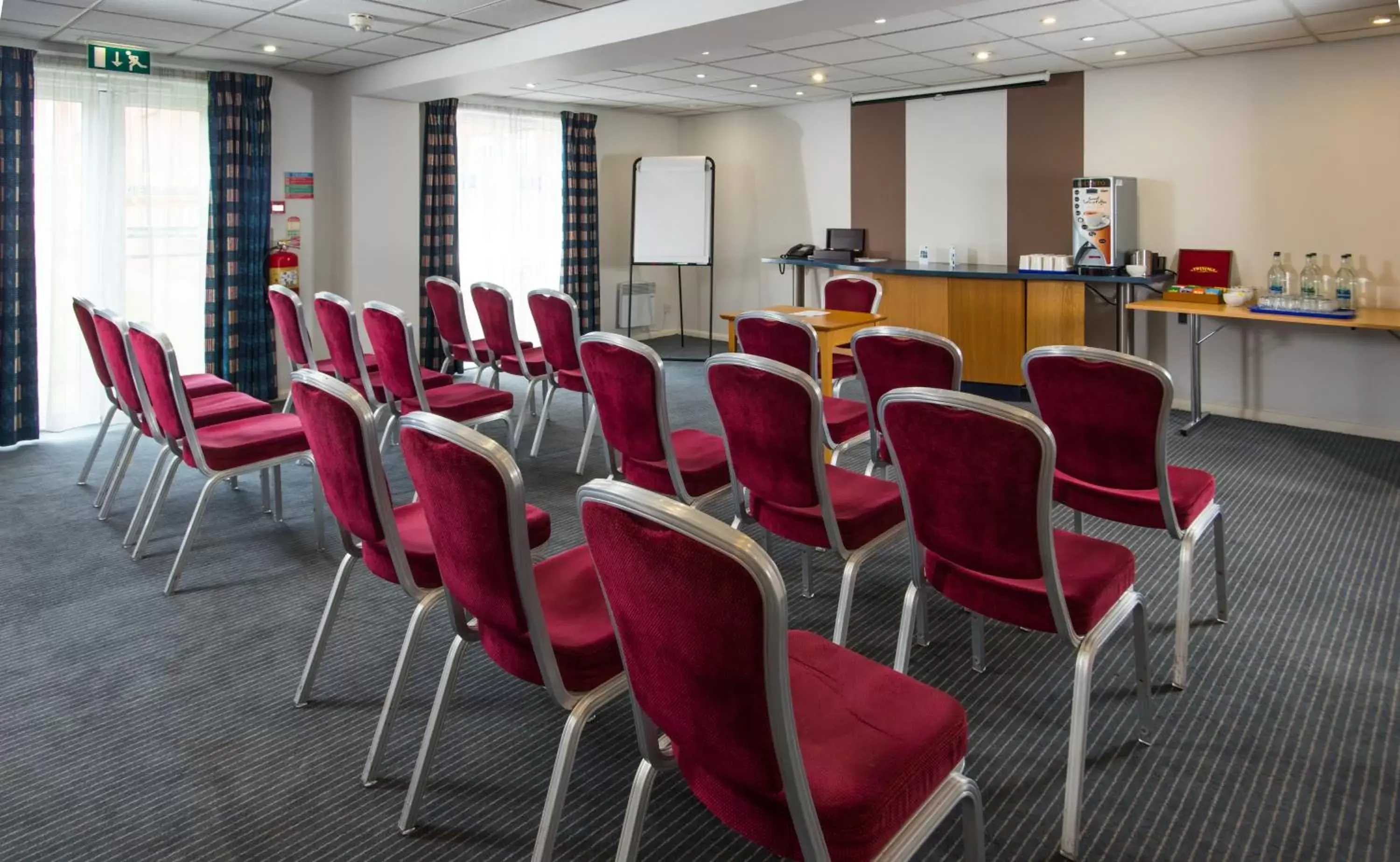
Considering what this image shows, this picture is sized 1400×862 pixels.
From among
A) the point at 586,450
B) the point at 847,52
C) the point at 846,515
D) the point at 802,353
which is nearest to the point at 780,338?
the point at 802,353

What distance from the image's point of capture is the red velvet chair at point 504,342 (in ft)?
18.6

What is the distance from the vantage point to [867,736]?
1.63m

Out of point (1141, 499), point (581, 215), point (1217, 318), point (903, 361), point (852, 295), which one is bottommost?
point (1141, 499)

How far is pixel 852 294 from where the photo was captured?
21.2ft

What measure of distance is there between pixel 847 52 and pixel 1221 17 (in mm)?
2155

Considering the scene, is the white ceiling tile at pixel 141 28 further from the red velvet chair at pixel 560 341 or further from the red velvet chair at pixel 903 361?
the red velvet chair at pixel 903 361

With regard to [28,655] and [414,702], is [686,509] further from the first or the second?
[28,655]

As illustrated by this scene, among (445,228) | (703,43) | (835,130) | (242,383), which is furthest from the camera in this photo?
(835,130)

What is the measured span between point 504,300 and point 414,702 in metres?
3.22

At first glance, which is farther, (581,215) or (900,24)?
(581,215)

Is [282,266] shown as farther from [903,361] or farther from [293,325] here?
[903,361]

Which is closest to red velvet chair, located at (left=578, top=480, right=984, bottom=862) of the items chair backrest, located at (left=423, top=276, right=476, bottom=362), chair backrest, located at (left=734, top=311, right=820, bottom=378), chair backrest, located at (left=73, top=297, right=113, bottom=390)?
chair backrest, located at (left=734, top=311, right=820, bottom=378)

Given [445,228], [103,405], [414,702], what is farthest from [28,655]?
[445,228]

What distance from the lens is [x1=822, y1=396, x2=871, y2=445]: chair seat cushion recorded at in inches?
155
